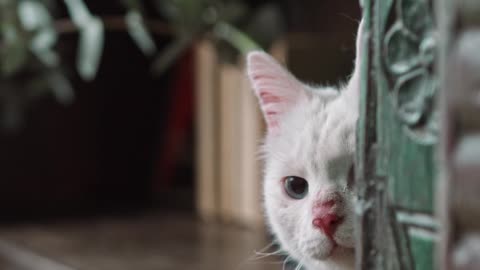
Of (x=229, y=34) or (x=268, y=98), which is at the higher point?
(x=229, y=34)

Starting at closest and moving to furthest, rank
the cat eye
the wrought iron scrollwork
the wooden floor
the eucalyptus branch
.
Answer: the wrought iron scrollwork < the cat eye < the wooden floor < the eucalyptus branch

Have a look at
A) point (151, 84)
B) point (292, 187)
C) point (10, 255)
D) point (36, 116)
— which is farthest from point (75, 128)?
point (292, 187)

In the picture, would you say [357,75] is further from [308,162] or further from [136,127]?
[136,127]

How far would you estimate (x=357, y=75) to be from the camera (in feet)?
1.22

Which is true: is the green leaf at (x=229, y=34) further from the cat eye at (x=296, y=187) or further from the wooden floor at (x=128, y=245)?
the cat eye at (x=296, y=187)

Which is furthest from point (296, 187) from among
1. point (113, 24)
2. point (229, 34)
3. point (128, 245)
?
point (113, 24)

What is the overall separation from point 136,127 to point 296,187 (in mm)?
1373

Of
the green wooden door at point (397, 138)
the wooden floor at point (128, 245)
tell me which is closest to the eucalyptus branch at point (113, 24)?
the wooden floor at point (128, 245)

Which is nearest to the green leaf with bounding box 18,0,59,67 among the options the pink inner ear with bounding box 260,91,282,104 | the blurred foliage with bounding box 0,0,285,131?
the blurred foliage with bounding box 0,0,285,131

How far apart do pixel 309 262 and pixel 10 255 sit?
2.94 feet

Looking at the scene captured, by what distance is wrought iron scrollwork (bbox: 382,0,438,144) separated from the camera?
30 centimetres

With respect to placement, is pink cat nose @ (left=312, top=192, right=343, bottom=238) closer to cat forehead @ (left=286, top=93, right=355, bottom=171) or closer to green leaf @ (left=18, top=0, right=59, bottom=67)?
cat forehead @ (left=286, top=93, right=355, bottom=171)

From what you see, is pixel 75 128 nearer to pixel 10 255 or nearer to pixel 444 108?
pixel 10 255

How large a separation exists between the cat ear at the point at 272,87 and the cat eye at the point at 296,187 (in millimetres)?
38
